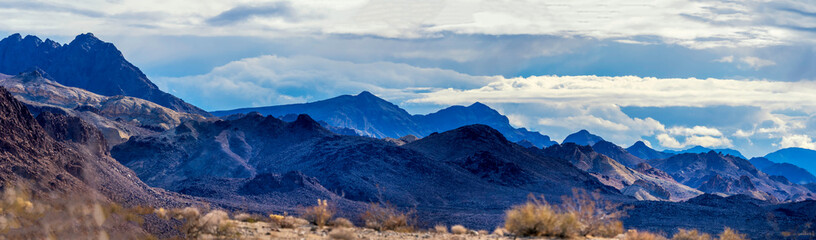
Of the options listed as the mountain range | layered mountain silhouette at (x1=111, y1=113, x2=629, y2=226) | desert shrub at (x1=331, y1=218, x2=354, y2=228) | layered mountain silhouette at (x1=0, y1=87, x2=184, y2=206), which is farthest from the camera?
layered mountain silhouette at (x1=111, y1=113, x2=629, y2=226)

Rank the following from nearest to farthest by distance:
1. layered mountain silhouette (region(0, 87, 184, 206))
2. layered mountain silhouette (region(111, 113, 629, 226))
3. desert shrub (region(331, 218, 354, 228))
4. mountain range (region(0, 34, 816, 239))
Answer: desert shrub (region(331, 218, 354, 228)), layered mountain silhouette (region(0, 87, 184, 206)), mountain range (region(0, 34, 816, 239)), layered mountain silhouette (region(111, 113, 629, 226))

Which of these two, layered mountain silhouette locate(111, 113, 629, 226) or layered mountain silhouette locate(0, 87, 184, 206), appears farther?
layered mountain silhouette locate(111, 113, 629, 226)

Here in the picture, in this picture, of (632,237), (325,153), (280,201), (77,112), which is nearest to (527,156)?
(325,153)

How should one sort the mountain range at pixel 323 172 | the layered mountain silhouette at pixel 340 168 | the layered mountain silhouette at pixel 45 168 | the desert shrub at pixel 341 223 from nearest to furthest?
the desert shrub at pixel 341 223 → the layered mountain silhouette at pixel 45 168 → the mountain range at pixel 323 172 → the layered mountain silhouette at pixel 340 168

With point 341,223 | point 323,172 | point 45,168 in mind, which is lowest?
point 323,172

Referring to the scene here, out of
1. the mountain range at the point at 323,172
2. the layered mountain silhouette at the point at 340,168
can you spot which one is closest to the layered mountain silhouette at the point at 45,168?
the mountain range at the point at 323,172

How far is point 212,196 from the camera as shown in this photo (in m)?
97.4

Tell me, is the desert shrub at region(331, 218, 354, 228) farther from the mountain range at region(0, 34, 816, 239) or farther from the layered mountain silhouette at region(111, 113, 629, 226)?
the layered mountain silhouette at region(111, 113, 629, 226)

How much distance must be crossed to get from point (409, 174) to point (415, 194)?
11166 mm

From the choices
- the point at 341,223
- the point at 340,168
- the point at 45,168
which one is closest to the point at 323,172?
the point at 340,168

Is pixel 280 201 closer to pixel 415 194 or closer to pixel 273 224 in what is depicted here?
pixel 415 194

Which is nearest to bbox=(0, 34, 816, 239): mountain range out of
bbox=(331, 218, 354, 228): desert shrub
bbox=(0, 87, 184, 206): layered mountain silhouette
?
bbox=(0, 87, 184, 206): layered mountain silhouette

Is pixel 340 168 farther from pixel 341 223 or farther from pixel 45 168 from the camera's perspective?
pixel 341 223

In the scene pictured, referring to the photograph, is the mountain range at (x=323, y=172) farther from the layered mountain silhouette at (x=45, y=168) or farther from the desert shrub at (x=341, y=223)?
the desert shrub at (x=341, y=223)
